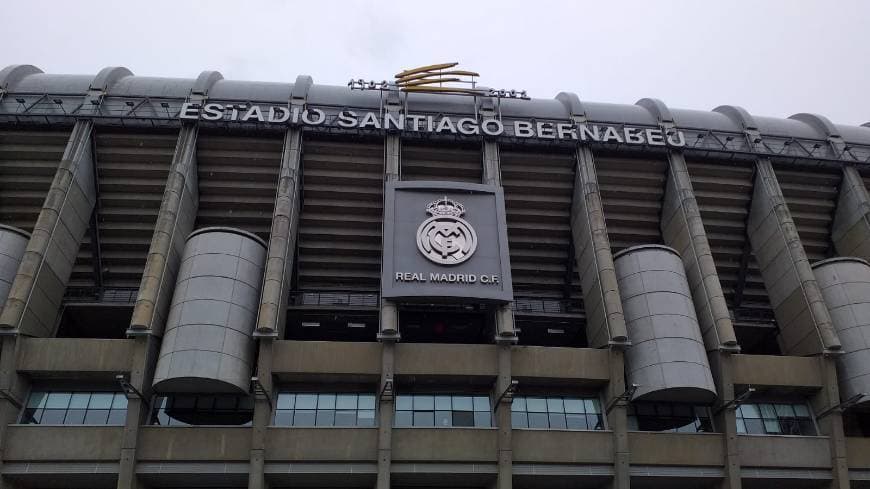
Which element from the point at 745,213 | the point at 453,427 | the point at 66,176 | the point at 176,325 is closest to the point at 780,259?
the point at 745,213

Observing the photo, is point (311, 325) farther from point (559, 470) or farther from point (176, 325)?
point (559, 470)

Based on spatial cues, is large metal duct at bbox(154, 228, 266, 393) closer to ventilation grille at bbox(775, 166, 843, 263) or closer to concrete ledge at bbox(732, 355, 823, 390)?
concrete ledge at bbox(732, 355, 823, 390)

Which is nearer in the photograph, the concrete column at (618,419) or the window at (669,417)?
the concrete column at (618,419)

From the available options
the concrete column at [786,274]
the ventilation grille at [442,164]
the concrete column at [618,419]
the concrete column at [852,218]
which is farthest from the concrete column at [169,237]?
the concrete column at [852,218]

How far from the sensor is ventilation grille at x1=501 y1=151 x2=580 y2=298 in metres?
42.6

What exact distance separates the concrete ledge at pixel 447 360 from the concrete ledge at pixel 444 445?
2677 millimetres

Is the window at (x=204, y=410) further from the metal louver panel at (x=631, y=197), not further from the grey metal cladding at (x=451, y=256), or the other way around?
the metal louver panel at (x=631, y=197)

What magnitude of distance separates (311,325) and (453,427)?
1278 cm

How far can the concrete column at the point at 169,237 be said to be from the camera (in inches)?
1310

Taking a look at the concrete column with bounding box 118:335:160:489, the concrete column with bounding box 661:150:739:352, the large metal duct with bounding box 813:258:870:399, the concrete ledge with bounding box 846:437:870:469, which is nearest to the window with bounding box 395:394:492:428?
the concrete column with bounding box 118:335:160:489

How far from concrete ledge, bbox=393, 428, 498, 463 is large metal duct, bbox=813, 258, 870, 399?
18440 mm

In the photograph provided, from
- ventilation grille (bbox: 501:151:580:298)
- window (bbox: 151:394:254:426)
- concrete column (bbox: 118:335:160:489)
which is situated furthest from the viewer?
ventilation grille (bbox: 501:151:580:298)

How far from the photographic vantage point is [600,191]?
142ft

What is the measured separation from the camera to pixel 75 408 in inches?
1318
